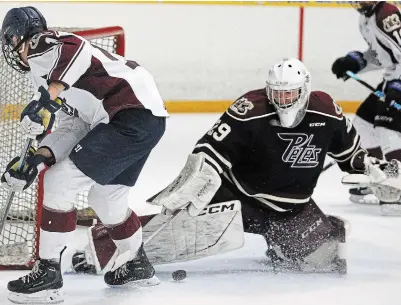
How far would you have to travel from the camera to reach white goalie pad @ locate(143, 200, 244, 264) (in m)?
3.80

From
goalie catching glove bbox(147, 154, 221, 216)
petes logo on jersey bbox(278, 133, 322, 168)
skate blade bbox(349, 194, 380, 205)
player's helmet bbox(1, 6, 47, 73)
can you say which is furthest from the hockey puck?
skate blade bbox(349, 194, 380, 205)

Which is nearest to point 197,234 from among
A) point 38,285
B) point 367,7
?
point 38,285

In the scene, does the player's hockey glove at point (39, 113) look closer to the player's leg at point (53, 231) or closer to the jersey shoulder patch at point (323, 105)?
the player's leg at point (53, 231)

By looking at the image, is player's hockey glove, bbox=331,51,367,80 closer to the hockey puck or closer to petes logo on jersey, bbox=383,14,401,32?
petes logo on jersey, bbox=383,14,401,32

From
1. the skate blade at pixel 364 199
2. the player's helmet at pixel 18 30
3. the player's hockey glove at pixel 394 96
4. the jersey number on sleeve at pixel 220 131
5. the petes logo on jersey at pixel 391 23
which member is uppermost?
the player's helmet at pixel 18 30

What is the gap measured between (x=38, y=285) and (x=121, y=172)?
454mm

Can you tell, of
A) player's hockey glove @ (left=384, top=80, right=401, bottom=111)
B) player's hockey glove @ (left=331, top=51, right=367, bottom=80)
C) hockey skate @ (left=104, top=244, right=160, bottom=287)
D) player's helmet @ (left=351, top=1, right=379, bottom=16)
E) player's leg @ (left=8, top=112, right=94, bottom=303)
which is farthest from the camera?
player's hockey glove @ (left=331, top=51, right=367, bottom=80)

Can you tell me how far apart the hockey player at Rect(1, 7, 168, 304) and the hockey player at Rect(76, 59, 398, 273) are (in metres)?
0.33

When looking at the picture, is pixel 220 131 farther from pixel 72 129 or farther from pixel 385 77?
pixel 385 77

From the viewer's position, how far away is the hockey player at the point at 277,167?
3795 mm

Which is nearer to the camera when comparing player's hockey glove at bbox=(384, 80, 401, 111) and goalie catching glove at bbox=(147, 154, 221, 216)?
goalie catching glove at bbox=(147, 154, 221, 216)

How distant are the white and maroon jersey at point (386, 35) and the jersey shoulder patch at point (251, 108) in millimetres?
1591

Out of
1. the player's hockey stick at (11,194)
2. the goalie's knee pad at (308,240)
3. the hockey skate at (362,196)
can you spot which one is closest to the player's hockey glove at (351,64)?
the hockey skate at (362,196)

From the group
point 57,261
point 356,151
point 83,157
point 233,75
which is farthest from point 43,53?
point 233,75
